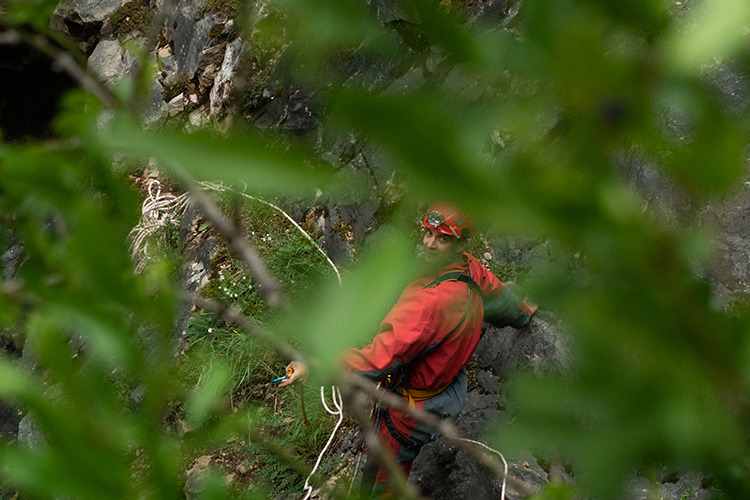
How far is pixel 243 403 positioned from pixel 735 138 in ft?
8.14

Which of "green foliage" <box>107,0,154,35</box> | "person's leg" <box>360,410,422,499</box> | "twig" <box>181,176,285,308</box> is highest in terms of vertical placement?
"twig" <box>181,176,285,308</box>

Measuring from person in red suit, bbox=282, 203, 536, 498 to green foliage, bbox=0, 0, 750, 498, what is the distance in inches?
37.4

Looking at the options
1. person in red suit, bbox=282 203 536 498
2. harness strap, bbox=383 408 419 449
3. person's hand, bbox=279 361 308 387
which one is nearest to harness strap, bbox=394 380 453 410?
person in red suit, bbox=282 203 536 498

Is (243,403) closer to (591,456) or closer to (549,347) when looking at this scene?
(549,347)

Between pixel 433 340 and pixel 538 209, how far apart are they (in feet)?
4.55

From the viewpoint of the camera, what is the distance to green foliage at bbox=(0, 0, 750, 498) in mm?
114

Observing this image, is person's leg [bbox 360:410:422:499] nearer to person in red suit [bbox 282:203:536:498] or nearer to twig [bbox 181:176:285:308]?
person in red suit [bbox 282:203:536:498]

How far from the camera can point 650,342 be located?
13 centimetres

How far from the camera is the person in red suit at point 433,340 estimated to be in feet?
4.33

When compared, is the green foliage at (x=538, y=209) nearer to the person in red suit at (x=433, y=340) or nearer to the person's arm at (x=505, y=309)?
the person in red suit at (x=433, y=340)

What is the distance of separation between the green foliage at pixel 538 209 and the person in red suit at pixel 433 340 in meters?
0.95

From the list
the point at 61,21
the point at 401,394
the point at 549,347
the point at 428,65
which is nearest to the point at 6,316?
the point at 428,65

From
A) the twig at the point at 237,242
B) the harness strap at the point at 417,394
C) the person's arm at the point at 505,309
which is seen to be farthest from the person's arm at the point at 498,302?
the twig at the point at 237,242

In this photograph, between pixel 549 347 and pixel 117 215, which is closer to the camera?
pixel 117 215
